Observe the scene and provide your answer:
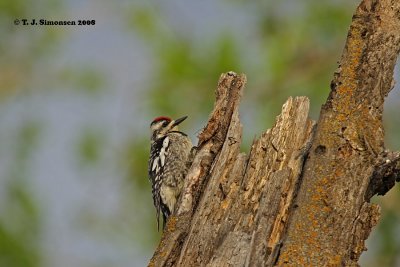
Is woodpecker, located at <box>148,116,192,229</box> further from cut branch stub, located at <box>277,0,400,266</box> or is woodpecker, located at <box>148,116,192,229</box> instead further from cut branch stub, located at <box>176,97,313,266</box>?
cut branch stub, located at <box>277,0,400,266</box>

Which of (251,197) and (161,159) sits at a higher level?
(161,159)

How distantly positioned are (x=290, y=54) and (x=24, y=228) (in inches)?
209

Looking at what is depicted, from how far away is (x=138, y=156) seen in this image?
11.9 metres

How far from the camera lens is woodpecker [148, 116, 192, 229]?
23.1 ft

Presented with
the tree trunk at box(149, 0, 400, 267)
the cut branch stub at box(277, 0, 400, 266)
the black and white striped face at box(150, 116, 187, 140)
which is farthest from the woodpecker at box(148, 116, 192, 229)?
the cut branch stub at box(277, 0, 400, 266)

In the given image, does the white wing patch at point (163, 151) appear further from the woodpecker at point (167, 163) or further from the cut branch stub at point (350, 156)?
the cut branch stub at point (350, 156)

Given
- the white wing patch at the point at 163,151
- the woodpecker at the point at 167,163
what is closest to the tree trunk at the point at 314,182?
the woodpecker at the point at 167,163

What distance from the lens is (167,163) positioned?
7.32 metres

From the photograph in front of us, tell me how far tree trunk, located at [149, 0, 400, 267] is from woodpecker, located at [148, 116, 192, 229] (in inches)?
74.0

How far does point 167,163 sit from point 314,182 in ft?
9.56

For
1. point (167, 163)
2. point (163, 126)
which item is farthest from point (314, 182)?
point (163, 126)

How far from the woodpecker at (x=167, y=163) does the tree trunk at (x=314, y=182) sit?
6.17 feet

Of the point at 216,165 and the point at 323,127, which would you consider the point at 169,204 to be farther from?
the point at 323,127

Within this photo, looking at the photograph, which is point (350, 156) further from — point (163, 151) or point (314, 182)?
point (163, 151)
